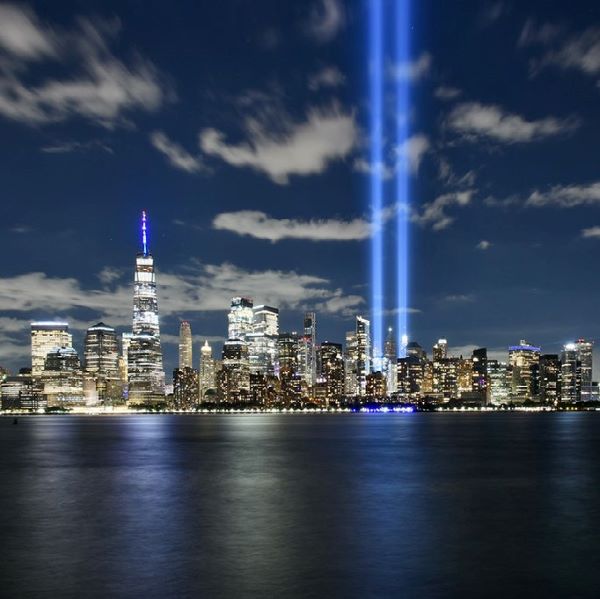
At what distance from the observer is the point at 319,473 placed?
2589 inches

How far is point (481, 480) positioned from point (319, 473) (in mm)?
14173

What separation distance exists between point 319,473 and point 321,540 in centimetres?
3302

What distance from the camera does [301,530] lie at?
35.8 metres

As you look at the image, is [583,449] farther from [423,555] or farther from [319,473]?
[423,555]

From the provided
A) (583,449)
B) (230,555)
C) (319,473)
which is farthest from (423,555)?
(583,449)

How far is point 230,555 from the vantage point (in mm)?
29984

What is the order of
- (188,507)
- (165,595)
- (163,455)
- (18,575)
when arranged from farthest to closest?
(163,455)
(188,507)
(18,575)
(165,595)

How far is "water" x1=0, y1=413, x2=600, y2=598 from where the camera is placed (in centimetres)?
2531

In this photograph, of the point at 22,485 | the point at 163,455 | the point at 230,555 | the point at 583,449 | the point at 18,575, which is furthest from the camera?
the point at 583,449

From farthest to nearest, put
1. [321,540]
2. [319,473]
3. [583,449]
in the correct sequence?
[583,449], [319,473], [321,540]

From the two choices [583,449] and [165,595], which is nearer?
[165,595]

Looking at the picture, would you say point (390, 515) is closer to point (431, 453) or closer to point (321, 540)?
point (321, 540)

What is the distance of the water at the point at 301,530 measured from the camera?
83.0ft

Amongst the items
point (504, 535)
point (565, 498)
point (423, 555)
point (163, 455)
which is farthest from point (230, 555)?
point (163, 455)
